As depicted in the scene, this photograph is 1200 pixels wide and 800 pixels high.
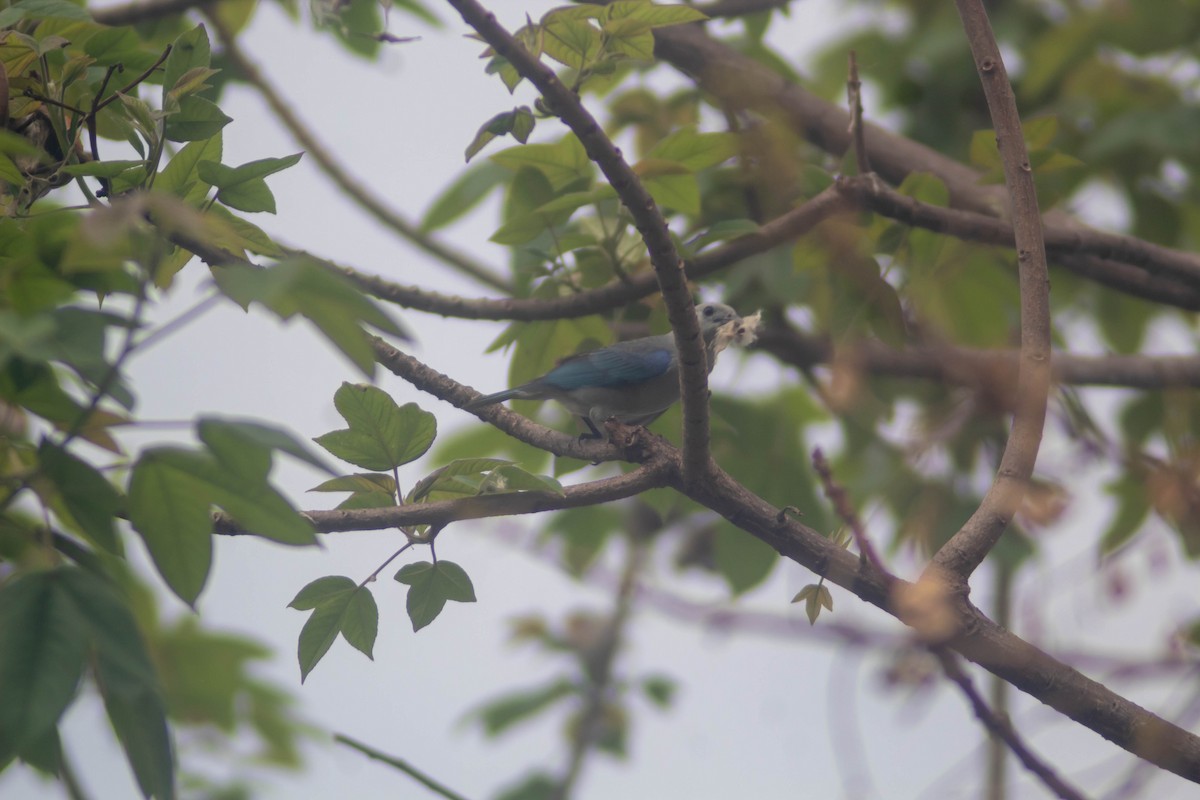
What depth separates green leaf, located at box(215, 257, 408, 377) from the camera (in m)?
1.21

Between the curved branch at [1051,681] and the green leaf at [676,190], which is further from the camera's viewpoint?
the green leaf at [676,190]

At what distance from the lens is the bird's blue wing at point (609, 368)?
11.3 ft

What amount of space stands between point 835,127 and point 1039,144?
2.50ft

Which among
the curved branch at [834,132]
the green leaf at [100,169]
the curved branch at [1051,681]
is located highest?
the curved branch at [834,132]

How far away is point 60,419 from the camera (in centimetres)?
164

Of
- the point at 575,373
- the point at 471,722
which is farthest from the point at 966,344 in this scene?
the point at 471,722

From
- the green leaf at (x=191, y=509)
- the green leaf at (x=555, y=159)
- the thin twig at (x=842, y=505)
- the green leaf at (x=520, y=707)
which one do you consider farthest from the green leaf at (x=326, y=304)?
the green leaf at (x=520, y=707)

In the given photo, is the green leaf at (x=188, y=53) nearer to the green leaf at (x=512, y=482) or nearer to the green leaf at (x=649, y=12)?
the green leaf at (x=649, y=12)

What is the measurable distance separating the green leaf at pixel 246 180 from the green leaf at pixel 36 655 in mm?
807

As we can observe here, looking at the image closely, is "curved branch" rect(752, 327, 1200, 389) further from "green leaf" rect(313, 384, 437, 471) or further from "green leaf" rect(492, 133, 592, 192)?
"green leaf" rect(313, 384, 437, 471)

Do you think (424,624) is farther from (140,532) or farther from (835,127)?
(835,127)

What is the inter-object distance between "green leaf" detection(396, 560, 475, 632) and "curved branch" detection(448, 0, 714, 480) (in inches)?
19.8

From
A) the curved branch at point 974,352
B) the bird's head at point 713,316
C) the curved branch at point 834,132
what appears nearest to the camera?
the curved branch at point 834,132

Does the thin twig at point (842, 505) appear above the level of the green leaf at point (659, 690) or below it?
below
